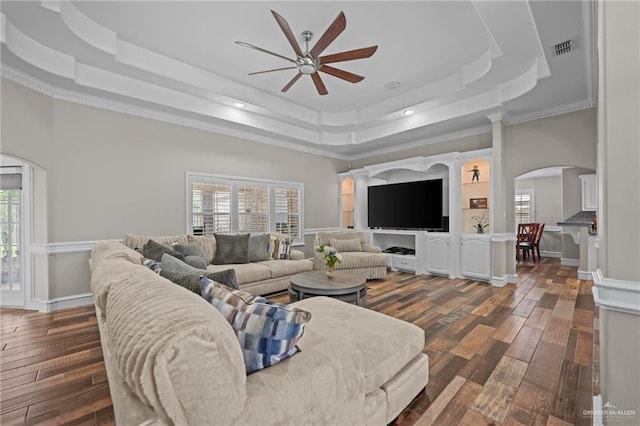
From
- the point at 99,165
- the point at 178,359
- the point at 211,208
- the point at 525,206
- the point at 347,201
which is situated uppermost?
the point at 99,165

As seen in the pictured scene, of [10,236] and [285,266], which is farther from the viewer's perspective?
[285,266]

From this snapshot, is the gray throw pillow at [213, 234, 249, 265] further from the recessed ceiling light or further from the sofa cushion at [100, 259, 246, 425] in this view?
the sofa cushion at [100, 259, 246, 425]

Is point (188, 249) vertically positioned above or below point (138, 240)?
below

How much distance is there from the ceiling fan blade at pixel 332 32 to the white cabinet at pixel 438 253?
13.6 feet

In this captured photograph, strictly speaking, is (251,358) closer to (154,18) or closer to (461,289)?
(154,18)

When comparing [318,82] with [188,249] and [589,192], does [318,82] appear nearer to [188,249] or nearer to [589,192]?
[188,249]

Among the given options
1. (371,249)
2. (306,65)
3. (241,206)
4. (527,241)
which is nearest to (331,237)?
(371,249)

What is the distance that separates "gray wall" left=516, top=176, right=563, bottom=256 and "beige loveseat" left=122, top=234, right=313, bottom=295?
7.54m

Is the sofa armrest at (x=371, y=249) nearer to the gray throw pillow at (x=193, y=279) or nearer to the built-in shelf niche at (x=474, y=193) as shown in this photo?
the built-in shelf niche at (x=474, y=193)

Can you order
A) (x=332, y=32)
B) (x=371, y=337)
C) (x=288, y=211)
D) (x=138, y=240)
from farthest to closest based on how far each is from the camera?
(x=288, y=211)
(x=138, y=240)
(x=332, y=32)
(x=371, y=337)

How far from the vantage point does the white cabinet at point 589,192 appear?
6.04 metres

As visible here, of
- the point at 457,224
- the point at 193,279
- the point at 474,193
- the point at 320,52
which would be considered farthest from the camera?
the point at 474,193

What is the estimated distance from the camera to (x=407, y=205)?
6070 mm

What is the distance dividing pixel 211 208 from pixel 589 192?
25.7ft
